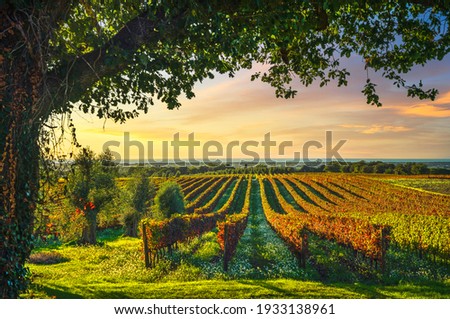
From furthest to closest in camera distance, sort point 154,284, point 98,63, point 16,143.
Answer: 1. point 154,284
2. point 98,63
3. point 16,143

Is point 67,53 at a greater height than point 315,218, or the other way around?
point 67,53

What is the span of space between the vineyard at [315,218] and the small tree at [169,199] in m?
0.10

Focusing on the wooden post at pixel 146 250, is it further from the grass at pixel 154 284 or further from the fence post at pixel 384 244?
the fence post at pixel 384 244

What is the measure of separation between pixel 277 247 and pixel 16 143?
13.1 feet

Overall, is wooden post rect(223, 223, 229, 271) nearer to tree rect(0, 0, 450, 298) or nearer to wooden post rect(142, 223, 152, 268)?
wooden post rect(142, 223, 152, 268)

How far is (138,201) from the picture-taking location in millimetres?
6254

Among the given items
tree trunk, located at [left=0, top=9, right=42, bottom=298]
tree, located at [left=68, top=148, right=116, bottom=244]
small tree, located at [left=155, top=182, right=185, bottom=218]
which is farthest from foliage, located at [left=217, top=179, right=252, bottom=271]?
tree trunk, located at [left=0, top=9, right=42, bottom=298]

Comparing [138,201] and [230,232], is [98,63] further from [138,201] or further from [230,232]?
[230,232]

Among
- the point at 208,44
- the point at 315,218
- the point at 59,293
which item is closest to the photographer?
the point at 208,44

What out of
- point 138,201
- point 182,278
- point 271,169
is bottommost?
point 182,278

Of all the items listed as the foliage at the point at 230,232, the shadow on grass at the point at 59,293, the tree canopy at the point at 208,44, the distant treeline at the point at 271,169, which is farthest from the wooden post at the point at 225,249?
the shadow on grass at the point at 59,293

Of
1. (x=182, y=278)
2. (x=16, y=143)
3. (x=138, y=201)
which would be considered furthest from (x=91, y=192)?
(x=16, y=143)
